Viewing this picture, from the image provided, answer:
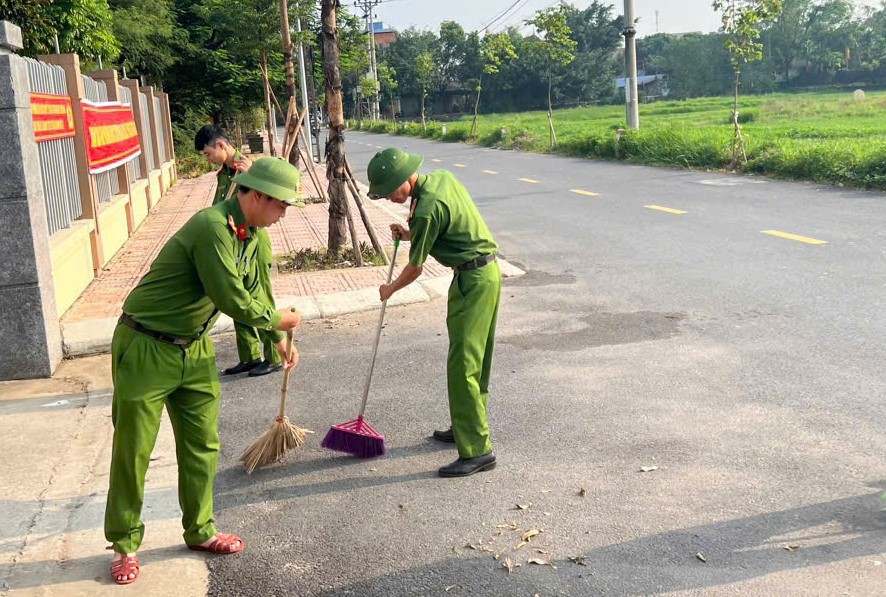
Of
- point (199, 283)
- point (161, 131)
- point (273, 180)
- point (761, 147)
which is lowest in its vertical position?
point (761, 147)

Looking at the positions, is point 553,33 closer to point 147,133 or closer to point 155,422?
point 147,133

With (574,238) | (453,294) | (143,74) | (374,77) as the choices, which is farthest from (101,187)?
(374,77)

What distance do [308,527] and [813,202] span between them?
11.4 metres

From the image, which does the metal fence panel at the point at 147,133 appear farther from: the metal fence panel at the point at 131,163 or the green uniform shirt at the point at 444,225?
the green uniform shirt at the point at 444,225

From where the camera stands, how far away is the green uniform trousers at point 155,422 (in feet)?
12.2

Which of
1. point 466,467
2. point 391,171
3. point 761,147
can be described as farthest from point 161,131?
point 466,467

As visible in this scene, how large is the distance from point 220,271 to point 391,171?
48.6 inches

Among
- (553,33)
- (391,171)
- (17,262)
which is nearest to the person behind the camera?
(391,171)

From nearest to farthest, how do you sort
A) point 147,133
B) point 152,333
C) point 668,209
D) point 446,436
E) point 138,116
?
point 152,333 < point 446,436 < point 668,209 < point 138,116 < point 147,133

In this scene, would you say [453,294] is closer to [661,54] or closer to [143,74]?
[143,74]

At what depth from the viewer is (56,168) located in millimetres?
8938

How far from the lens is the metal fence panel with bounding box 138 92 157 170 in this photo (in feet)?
57.0

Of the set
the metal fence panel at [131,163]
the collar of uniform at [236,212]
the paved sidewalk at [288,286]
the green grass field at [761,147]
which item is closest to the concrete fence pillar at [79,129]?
the paved sidewalk at [288,286]

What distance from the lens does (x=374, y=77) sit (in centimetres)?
6562
